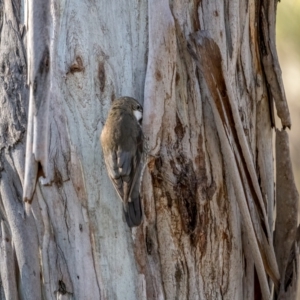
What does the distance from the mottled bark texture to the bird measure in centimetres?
3

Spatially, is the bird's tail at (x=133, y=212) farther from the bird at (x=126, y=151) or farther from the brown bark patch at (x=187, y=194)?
Result: the brown bark patch at (x=187, y=194)

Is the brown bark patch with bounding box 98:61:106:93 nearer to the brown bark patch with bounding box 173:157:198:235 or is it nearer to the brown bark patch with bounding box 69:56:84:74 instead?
the brown bark patch with bounding box 69:56:84:74

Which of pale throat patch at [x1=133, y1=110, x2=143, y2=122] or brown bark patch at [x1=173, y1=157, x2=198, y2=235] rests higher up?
pale throat patch at [x1=133, y1=110, x2=143, y2=122]

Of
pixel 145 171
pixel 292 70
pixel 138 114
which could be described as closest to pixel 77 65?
pixel 138 114

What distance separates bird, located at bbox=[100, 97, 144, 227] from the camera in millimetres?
1729

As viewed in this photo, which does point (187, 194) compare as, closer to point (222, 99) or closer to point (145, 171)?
point (145, 171)

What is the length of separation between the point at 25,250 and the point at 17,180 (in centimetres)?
17

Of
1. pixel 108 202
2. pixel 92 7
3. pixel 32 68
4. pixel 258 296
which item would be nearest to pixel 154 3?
pixel 92 7

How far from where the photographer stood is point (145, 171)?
176cm

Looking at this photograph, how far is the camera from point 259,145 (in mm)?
2053

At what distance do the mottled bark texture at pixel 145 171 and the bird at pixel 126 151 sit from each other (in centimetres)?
3

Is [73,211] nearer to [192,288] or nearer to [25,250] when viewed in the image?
[25,250]

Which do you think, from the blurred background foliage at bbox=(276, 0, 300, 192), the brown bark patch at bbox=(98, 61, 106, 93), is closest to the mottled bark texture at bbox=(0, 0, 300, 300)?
the brown bark patch at bbox=(98, 61, 106, 93)

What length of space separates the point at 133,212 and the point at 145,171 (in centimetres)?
10
